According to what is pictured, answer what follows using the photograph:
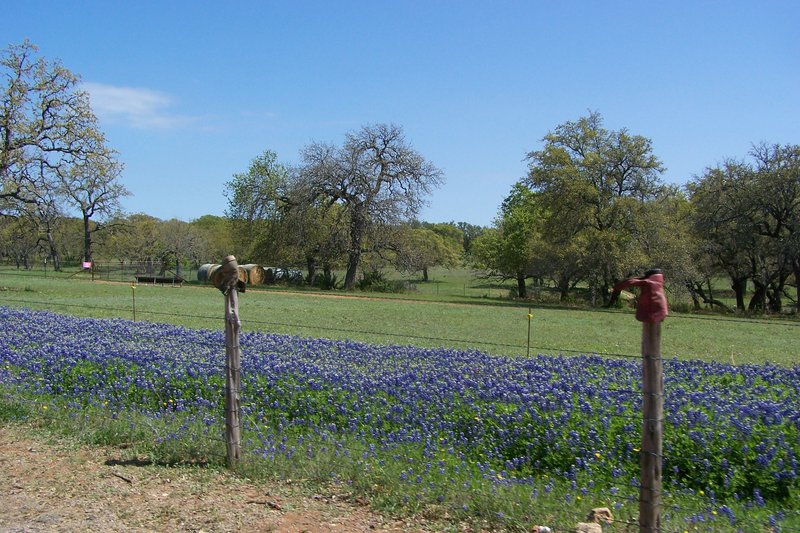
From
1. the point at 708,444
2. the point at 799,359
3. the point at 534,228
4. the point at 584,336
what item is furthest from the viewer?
the point at 534,228

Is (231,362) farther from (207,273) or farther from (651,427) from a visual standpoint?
(651,427)

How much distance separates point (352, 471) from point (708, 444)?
348cm

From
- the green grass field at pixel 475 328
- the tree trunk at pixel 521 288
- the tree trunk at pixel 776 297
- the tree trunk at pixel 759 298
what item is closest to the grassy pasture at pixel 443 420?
the green grass field at pixel 475 328

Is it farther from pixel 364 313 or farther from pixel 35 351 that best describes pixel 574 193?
pixel 35 351

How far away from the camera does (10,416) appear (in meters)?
8.16

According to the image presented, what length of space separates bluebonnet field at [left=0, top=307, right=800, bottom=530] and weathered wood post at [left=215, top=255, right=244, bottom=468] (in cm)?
35

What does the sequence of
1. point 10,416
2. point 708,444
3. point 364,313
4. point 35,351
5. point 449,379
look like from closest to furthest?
point 708,444
point 10,416
point 449,379
point 35,351
point 364,313

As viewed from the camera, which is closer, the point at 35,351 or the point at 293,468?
the point at 293,468

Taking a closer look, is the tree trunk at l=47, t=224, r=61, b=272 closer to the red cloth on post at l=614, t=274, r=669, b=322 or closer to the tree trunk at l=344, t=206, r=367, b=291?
the tree trunk at l=344, t=206, r=367, b=291

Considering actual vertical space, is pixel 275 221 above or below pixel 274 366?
above

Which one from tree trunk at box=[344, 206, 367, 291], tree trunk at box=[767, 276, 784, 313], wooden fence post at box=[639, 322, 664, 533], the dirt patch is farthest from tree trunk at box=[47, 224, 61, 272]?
tree trunk at box=[767, 276, 784, 313]

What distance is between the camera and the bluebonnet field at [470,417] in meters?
5.86

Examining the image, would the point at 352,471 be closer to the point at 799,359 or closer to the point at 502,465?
the point at 502,465

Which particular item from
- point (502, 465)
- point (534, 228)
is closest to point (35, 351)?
point (502, 465)
